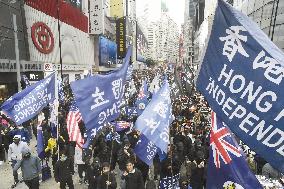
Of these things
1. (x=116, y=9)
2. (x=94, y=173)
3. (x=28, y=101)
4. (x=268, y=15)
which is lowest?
(x=94, y=173)

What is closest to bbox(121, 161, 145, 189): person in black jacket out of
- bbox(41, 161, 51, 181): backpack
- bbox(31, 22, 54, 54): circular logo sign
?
bbox(41, 161, 51, 181): backpack

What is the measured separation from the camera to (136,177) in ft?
25.5

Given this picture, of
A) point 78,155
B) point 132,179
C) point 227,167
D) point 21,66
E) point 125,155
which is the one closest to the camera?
point 227,167

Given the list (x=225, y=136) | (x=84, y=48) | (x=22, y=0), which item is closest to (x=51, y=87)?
(x=225, y=136)

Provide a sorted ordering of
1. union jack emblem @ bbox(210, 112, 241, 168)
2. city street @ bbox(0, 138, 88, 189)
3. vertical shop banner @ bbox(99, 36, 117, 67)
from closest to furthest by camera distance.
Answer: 1. union jack emblem @ bbox(210, 112, 241, 168)
2. city street @ bbox(0, 138, 88, 189)
3. vertical shop banner @ bbox(99, 36, 117, 67)

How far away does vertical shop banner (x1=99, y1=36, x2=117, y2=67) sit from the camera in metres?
55.8

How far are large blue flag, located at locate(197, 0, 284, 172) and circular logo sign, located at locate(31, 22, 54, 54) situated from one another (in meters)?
27.4

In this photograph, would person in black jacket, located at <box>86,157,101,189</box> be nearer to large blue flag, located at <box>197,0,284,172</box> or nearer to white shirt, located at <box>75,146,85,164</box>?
white shirt, located at <box>75,146,85,164</box>

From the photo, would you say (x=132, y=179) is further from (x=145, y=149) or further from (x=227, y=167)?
(x=227, y=167)

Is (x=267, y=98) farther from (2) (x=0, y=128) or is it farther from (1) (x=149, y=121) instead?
(2) (x=0, y=128)

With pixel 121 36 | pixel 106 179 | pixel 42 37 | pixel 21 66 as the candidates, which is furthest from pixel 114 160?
pixel 121 36

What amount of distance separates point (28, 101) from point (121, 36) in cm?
5850

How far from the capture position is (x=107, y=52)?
60.7m

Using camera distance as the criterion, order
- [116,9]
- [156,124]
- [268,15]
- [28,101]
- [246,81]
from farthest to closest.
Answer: [116,9] < [268,15] < [28,101] < [156,124] < [246,81]
